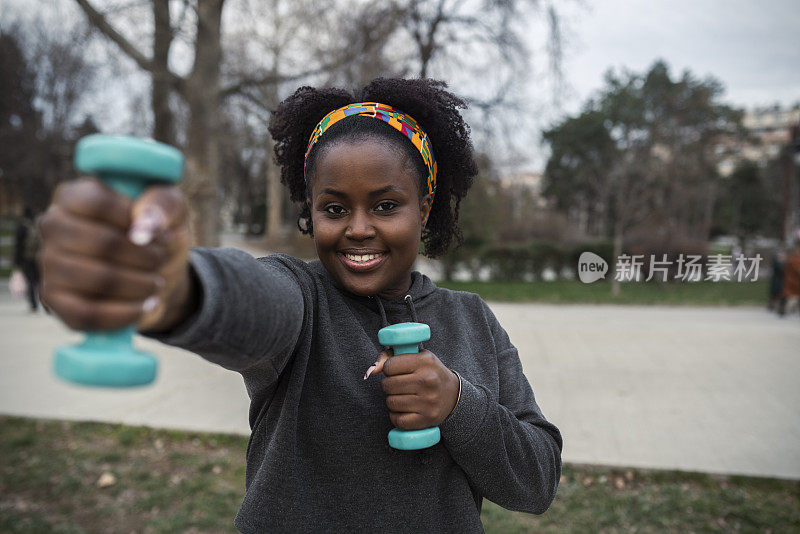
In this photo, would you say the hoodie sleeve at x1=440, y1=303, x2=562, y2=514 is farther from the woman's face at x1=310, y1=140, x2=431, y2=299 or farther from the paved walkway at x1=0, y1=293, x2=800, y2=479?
the paved walkway at x1=0, y1=293, x2=800, y2=479

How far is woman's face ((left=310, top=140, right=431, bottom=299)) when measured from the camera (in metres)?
1.17

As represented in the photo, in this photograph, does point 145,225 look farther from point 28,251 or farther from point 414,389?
point 28,251

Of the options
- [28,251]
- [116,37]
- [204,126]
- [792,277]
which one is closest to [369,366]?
[204,126]

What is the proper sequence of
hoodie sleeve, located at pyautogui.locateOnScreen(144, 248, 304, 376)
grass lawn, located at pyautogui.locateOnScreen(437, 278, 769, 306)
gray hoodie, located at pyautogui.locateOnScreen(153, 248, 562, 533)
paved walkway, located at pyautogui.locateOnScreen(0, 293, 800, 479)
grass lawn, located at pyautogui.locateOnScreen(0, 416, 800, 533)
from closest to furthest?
hoodie sleeve, located at pyautogui.locateOnScreen(144, 248, 304, 376) < gray hoodie, located at pyautogui.locateOnScreen(153, 248, 562, 533) < grass lawn, located at pyautogui.locateOnScreen(0, 416, 800, 533) < paved walkway, located at pyautogui.locateOnScreen(0, 293, 800, 479) < grass lawn, located at pyautogui.locateOnScreen(437, 278, 769, 306)

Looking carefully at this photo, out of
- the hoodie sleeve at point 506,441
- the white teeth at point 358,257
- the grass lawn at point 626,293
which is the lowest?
the grass lawn at point 626,293

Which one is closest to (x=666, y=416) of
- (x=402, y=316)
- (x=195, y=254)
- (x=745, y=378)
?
(x=745, y=378)

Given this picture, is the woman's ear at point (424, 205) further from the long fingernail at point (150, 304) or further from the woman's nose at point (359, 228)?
the long fingernail at point (150, 304)

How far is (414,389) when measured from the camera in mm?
1055

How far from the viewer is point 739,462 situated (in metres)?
3.72

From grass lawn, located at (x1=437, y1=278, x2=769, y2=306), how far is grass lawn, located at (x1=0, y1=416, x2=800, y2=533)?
20.7 ft

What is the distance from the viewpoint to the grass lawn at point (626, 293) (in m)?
10.6

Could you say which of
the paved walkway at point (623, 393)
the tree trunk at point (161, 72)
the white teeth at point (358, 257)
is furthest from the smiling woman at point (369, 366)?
the tree trunk at point (161, 72)

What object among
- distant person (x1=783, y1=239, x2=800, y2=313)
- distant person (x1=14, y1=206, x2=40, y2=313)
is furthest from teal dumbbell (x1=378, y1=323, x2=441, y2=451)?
distant person (x1=783, y1=239, x2=800, y2=313)

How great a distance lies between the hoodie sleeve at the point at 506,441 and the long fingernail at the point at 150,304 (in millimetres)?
657
